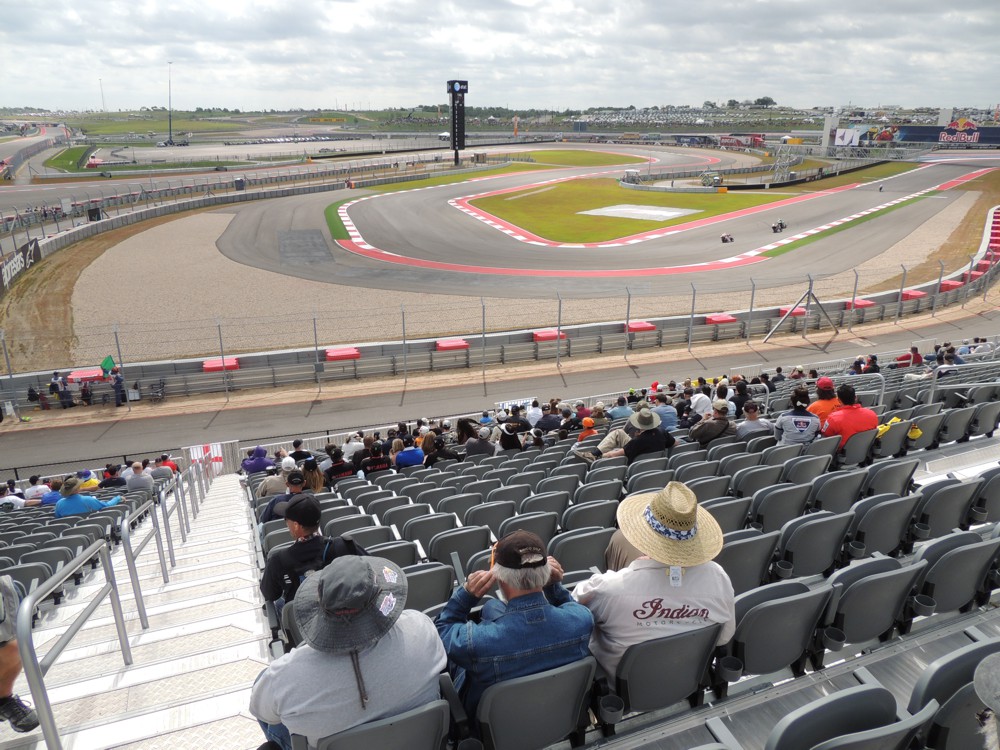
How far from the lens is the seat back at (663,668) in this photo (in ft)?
10.8

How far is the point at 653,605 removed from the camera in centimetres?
337

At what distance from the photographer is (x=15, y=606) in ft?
13.1

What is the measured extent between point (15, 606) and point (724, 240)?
4335cm

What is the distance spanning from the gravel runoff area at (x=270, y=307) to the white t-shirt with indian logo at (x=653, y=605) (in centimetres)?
2259

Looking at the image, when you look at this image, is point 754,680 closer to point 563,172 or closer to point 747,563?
point 747,563

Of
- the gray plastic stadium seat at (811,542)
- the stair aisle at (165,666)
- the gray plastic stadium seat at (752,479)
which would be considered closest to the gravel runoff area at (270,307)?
the stair aisle at (165,666)

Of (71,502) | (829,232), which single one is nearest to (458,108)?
(829,232)

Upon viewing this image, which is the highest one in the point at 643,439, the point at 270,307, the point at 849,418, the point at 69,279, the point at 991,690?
the point at 991,690

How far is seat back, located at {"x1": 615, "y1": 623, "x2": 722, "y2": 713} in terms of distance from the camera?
329 centimetres

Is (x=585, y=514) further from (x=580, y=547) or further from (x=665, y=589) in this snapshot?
(x=665, y=589)

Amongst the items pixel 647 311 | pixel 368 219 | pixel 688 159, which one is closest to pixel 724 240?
pixel 647 311

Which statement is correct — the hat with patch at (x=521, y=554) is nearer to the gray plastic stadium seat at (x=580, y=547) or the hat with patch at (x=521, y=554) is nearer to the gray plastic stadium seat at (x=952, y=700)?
the gray plastic stadium seat at (x=952, y=700)

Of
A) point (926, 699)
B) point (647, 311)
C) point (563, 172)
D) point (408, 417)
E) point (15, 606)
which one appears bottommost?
point (408, 417)

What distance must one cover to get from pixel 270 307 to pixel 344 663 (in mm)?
28716
